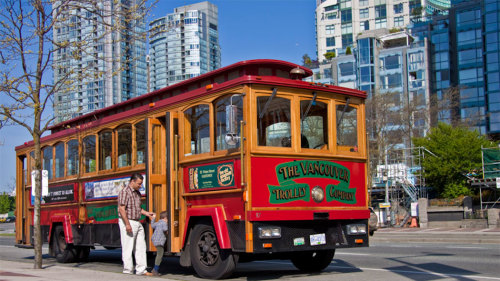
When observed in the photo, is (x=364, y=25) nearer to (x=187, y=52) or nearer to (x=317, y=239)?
(x=187, y=52)

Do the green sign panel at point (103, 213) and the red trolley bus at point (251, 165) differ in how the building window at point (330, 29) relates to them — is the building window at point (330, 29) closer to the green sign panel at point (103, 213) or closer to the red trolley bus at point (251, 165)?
the green sign panel at point (103, 213)

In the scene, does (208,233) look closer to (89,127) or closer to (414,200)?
(89,127)

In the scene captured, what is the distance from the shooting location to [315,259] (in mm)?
11203

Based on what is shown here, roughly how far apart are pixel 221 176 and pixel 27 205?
29.9 ft

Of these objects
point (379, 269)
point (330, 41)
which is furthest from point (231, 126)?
point (330, 41)

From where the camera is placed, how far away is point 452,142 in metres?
42.2

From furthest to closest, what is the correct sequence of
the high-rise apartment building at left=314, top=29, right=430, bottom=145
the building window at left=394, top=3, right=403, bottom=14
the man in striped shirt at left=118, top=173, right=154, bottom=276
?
the building window at left=394, top=3, right=403, bottom=14 → the high-rise apartment building at left=314, top=29, right=430, bottom=145 → the man in striped shirt at left=118, top=173, right=154, bottom=276

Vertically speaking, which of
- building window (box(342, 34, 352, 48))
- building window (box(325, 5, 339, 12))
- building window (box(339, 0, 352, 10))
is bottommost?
building window (box(342, 34, 352, 48))

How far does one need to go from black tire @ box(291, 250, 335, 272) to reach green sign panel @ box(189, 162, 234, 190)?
7.62 feet

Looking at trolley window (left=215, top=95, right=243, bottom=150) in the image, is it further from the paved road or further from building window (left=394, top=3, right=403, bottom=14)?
building window (left=394, top=3, right=403, bottom=14)

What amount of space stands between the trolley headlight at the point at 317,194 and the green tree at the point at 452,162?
109 feet

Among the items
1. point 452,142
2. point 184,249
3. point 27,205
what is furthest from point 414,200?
point 184,249

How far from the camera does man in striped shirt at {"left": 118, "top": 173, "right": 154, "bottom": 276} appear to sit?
35.3ft

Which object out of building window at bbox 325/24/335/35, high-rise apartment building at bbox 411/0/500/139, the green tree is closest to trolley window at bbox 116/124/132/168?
the green tree
